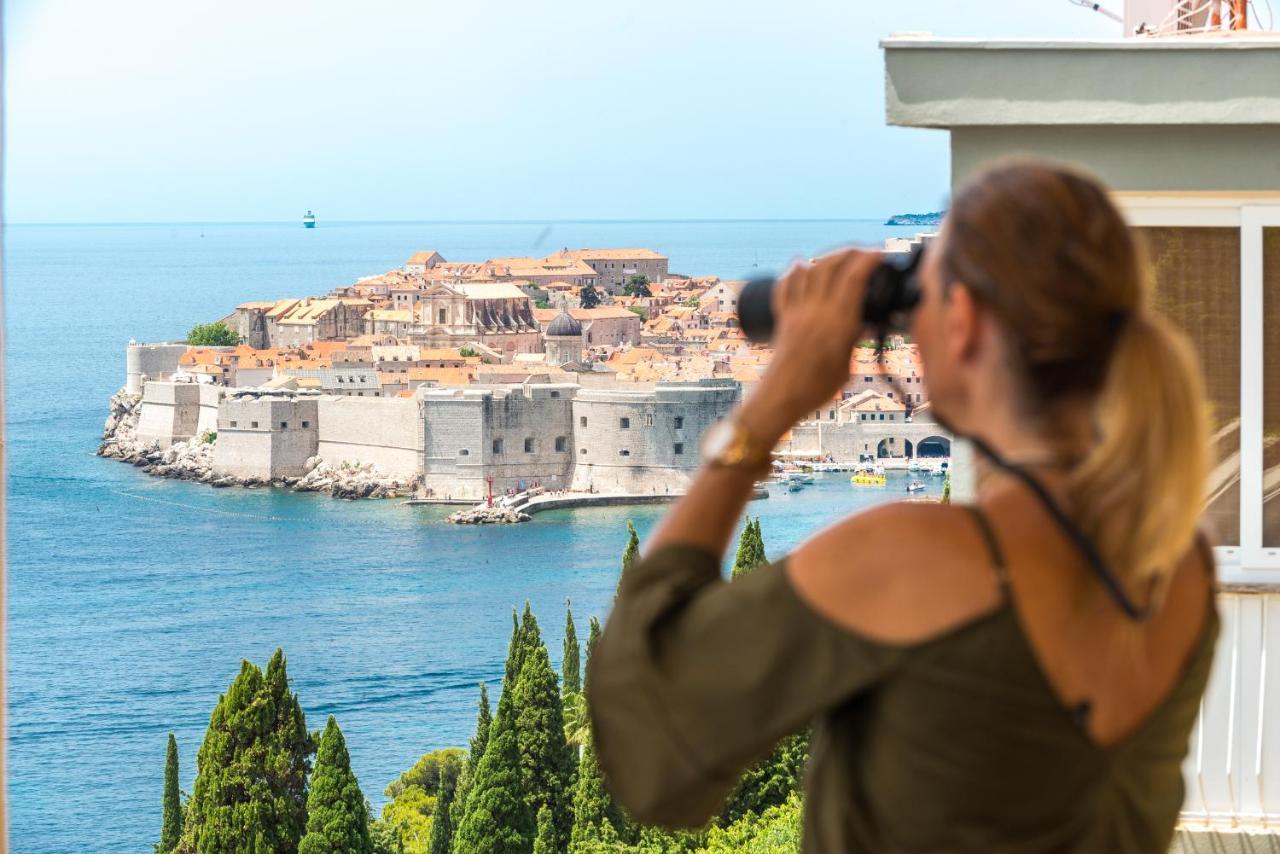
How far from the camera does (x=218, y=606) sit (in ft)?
76.5

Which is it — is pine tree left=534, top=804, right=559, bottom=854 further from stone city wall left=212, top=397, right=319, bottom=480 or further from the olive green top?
stone city wall left=212, top=397, right=319, bottom=480

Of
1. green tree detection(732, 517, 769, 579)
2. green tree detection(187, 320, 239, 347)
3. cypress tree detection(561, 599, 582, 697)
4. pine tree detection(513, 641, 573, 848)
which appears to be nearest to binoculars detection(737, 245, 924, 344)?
green tree detection(732, 517, 769, 579)

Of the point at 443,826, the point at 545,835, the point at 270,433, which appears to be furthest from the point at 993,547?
the point at 270,433

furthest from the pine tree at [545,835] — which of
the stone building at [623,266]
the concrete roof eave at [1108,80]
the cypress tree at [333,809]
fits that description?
the stone building at [623,266]

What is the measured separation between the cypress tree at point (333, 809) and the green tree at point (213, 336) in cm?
2935

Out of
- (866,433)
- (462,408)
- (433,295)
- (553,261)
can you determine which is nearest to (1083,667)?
(462,408)

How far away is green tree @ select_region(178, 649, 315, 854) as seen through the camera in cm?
841

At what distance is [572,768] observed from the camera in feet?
30.5

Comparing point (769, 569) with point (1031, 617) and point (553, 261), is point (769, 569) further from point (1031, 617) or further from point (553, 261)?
Result: point (553, 261)

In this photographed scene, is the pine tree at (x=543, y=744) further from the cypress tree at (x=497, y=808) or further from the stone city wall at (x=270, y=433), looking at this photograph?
the stone city wall at (x=270, y=433)

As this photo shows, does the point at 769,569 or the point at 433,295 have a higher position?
the point at 433,295

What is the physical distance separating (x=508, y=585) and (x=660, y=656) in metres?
22.6

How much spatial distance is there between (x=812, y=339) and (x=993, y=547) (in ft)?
0.26

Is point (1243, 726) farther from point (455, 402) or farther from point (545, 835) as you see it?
point (455, 402)
